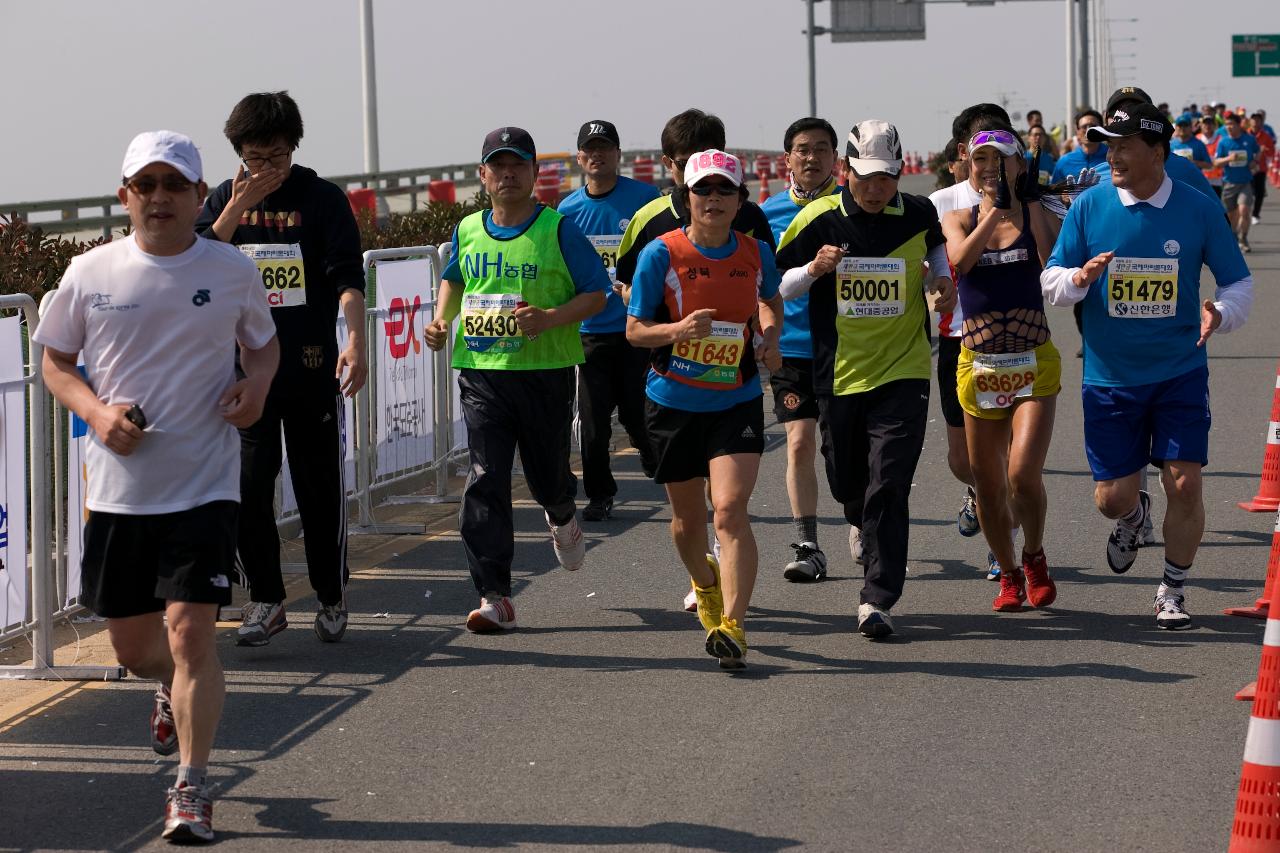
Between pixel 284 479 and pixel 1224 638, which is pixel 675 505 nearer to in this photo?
pixel 1224 638

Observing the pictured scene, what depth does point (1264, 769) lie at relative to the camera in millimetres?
5199

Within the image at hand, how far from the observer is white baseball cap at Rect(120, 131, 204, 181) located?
5.71 m

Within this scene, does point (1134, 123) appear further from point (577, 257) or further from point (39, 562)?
point (39, 562)

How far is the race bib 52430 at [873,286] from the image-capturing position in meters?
8.38

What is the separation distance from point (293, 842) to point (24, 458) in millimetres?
2745

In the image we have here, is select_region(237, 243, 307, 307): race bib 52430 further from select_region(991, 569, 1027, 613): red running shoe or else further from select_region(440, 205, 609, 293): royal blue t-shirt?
select_region(991, 569, 1027, 613): red running shoe

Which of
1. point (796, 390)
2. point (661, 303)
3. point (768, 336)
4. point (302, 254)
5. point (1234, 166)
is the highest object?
point (1234, 166)

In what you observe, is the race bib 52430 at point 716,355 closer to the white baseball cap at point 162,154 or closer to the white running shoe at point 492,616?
the white running shoe at point 492,616

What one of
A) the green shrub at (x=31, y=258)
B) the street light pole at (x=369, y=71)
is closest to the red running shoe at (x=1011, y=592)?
the green shrub at (x=31, y=258)

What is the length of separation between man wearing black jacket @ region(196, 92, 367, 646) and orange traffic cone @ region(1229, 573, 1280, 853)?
13.1 feet

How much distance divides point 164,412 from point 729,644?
8.99 feet

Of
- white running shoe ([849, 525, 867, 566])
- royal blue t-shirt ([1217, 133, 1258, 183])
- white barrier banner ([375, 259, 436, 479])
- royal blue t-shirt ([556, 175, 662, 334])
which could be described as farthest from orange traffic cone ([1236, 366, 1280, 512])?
royal blue t-shirt ([1217, 133, 1258, 183])

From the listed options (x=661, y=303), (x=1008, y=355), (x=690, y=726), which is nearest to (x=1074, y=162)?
(x=1008, y=355)

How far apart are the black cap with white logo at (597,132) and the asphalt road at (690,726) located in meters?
2.45
